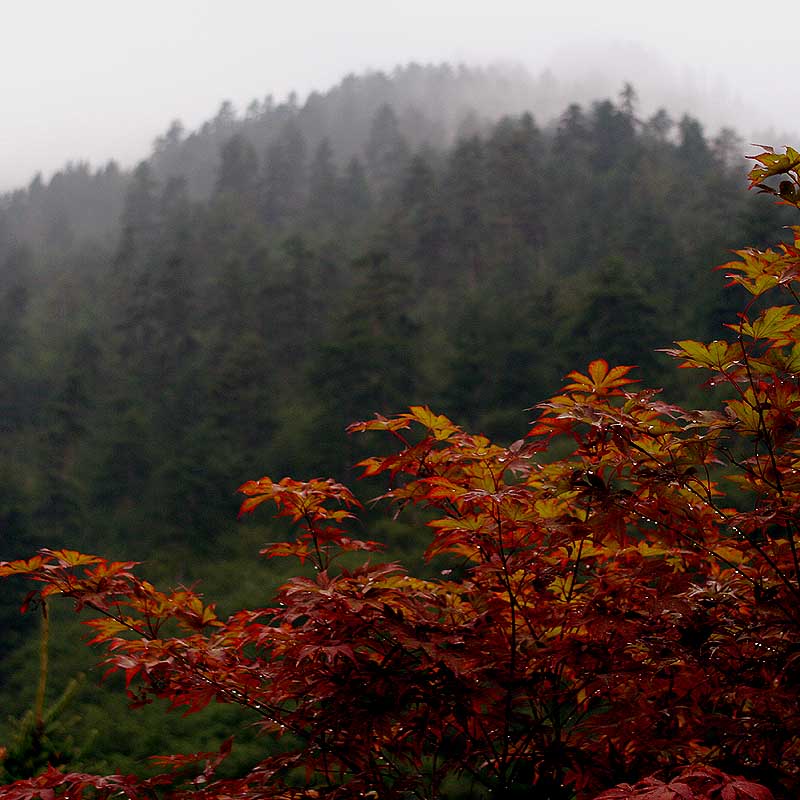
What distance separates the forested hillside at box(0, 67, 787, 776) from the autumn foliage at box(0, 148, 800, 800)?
61.3 ft

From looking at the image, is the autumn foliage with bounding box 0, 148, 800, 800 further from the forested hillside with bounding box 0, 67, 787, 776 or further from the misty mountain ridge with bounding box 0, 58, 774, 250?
the misty mountain ridge with bounding box 0, 58, 774, 250

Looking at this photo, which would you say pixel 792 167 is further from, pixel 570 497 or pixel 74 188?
pixel 74 188

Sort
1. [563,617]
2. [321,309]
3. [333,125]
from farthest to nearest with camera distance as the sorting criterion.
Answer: [333,125] < [321,309] < [563,617]

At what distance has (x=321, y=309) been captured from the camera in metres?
36.5

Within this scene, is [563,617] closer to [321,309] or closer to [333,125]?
[321,309]

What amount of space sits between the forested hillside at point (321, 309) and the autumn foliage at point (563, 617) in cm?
1870

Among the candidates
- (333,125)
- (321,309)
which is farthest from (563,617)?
(333,125)

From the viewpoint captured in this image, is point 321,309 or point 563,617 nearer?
point 563,617

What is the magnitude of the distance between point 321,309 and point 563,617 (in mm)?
35008

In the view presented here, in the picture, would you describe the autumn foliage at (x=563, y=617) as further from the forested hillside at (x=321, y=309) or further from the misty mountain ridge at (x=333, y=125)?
the misty mountain ridge at (x=333, y=125)

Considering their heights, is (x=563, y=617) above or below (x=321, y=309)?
above

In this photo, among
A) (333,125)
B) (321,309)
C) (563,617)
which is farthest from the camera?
(333,125)

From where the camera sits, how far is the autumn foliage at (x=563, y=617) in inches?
69.9

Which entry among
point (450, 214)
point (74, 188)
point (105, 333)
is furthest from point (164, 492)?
point (74, 188)
